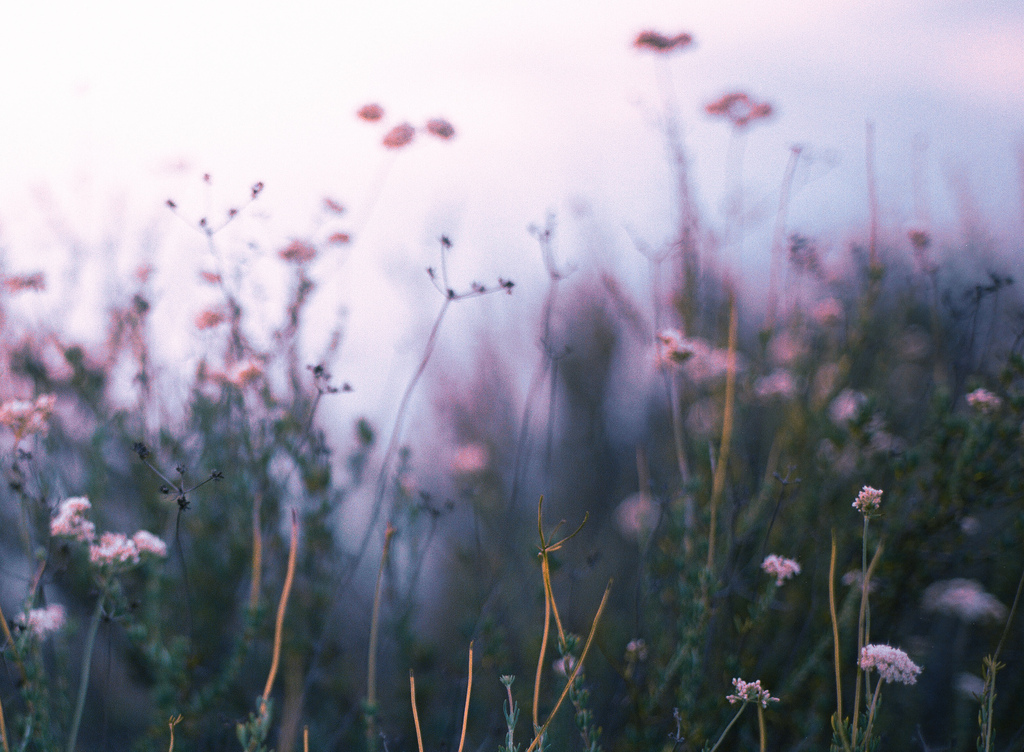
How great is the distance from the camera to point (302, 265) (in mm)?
2592

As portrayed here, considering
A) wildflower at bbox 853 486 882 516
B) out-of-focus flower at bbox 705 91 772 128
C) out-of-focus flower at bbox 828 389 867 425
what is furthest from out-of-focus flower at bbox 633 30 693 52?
wildflower at bbox 853 486 882 516

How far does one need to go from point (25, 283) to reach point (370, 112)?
144 centimetres

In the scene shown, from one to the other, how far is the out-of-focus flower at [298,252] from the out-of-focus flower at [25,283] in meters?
0.93

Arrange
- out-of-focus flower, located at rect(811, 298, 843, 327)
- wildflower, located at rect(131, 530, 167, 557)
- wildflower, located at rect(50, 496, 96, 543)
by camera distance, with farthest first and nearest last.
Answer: out-of-focus flower, located at rect(811, 298, 843, 327)
wildflower, located at rect(131, 530, 167, 557)
wildflower, located at rect(50, 496, 96, 543)

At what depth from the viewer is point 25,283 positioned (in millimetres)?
2568

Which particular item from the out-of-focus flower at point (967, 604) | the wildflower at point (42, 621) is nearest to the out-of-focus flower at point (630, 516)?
the out-of-focus flower at point (967, 604)

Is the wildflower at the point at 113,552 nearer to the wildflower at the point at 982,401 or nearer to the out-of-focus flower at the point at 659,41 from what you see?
the wildflower at the point at 982,401

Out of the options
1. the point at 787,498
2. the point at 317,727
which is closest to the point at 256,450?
the point at 317,727

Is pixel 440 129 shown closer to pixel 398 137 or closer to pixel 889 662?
pixel 398 137

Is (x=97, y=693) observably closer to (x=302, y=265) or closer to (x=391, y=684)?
(x=391, y=684)

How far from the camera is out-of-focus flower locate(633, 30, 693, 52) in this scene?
107 inches

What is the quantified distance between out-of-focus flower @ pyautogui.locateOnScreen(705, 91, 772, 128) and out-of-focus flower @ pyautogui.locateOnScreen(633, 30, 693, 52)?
0.95 ft

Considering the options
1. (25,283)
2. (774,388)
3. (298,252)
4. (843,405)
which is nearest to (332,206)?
(298,252)

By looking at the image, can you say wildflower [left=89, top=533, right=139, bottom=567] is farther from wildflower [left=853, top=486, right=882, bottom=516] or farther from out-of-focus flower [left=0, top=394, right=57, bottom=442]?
wildflower [left=853, top=486, right=882, bottom=516]
